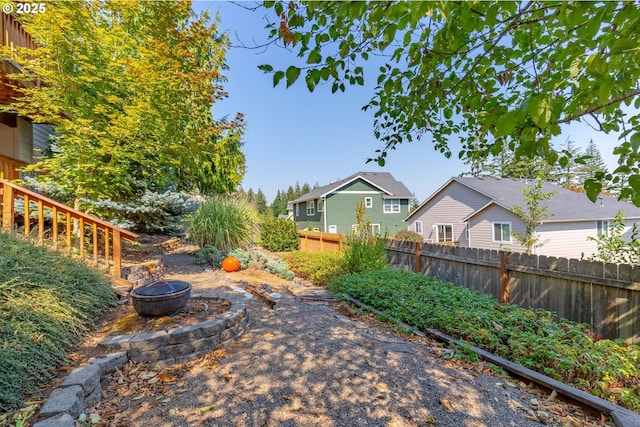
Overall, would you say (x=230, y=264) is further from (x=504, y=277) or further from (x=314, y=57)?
(x=314, y=57)

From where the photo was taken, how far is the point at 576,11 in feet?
3.88

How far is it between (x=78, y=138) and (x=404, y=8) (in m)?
6.05

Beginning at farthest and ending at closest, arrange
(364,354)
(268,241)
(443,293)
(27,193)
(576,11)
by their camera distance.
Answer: (268,241) < (443,293) < (27,193) < (364,354) < (576,11)

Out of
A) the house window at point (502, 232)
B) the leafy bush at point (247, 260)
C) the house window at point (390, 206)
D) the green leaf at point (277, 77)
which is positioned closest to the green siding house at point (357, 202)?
the house window at point (390, 206)

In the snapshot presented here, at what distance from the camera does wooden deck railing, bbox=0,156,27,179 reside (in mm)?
5852

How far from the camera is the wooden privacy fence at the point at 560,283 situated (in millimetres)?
3297

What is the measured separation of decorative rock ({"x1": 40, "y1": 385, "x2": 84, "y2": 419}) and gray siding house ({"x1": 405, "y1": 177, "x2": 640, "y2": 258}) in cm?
1261

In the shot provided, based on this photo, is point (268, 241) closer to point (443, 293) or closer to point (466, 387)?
point (443, 293)

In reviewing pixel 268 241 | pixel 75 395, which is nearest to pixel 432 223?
pixel 268 241

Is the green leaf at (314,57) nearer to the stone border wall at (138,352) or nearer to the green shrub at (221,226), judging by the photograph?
the stone border wall at (138,352)

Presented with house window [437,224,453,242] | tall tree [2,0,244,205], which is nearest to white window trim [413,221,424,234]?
house window [437,224,453,242]

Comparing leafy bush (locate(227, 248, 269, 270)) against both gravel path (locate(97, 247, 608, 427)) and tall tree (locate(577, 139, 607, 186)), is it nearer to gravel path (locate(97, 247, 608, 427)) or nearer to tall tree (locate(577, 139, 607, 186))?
gravel path (locate(97, 247, 608, 427))

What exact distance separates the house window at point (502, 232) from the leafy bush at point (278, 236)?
9.23 meters

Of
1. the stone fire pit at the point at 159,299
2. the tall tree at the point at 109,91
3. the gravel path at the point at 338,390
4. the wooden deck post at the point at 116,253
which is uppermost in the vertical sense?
the tall tree at the point at 109,91
